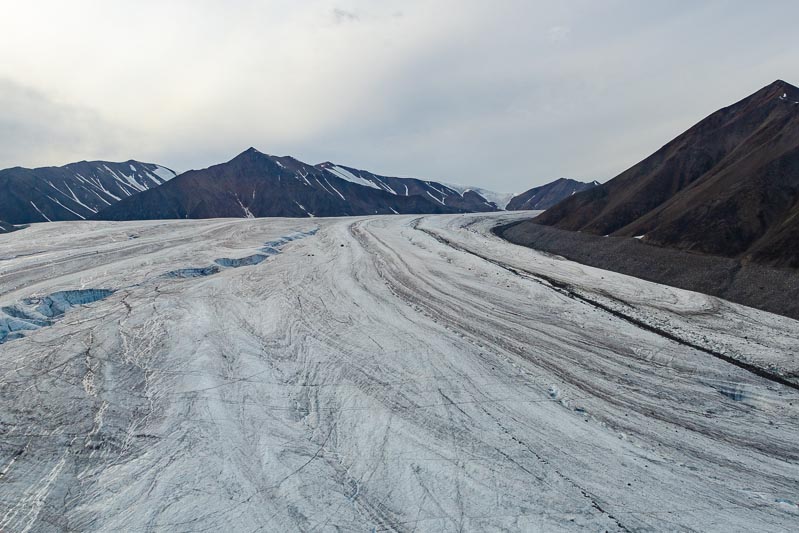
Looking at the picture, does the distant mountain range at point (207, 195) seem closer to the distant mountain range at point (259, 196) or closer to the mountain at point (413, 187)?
the distant mountain range at point (259, 196)

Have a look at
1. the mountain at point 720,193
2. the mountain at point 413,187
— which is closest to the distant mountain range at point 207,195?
the mountain at point 413,187

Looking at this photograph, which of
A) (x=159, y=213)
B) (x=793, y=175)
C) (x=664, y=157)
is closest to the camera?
(x=793, y=175)

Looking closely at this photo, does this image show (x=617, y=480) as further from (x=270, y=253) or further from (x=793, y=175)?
(x=793, y=175)

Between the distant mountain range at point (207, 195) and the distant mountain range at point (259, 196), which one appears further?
the distant mountain range at point (207, 195)

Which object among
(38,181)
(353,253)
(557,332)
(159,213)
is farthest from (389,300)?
(38,181)

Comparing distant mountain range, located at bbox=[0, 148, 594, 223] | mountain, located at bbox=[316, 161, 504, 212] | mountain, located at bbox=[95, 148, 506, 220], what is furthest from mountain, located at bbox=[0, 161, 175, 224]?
mountain, located at bbox=[316, 161, 504, 212]
